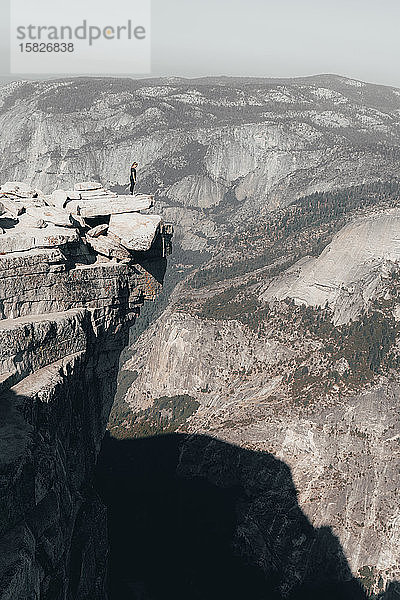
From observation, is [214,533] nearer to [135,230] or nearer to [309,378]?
[309,378]

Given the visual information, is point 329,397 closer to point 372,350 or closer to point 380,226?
point 372,350

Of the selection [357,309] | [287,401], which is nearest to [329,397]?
[287,401]

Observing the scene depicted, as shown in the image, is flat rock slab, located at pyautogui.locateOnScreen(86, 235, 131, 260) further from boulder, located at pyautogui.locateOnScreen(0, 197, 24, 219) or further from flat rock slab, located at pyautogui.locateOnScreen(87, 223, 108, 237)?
boulder, located at pyautogui.locateOnScreen(0, 197, 24, 219)

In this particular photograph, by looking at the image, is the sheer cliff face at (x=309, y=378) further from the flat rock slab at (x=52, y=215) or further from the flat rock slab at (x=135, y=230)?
the flat rock slab at (x=52, y=215)

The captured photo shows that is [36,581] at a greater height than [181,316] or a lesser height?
greater

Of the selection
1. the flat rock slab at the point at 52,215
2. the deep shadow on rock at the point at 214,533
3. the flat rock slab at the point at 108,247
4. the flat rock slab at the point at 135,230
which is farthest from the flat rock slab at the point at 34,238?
the deep shadow on rock at the point at 214,533

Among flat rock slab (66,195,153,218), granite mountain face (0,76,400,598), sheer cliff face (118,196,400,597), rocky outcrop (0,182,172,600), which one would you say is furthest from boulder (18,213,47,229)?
sheer cliff face (118,196,400,597)
